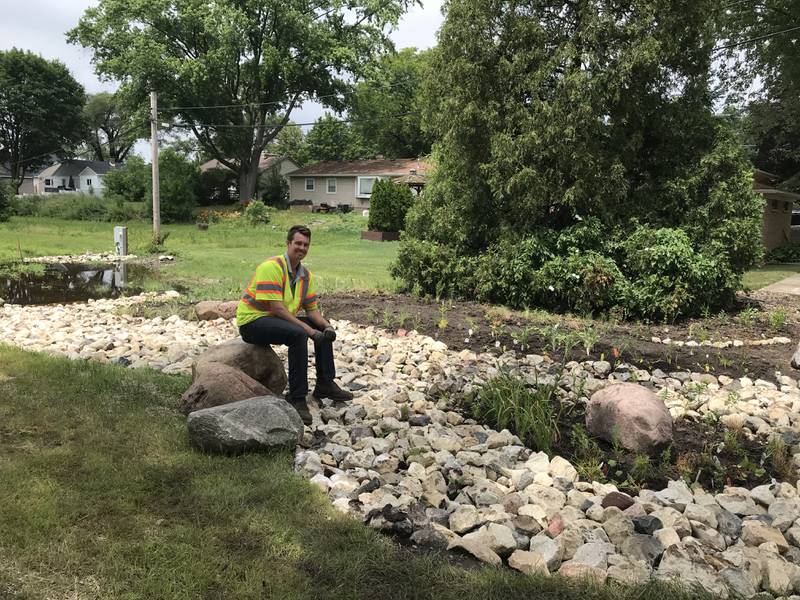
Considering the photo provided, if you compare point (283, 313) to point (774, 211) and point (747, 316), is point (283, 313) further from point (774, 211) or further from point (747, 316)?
point (774, 211)

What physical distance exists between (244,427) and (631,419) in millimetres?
2622

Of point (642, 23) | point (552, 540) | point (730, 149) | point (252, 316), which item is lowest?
point (552, 540)

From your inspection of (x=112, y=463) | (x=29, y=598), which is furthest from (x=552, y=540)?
(x=112, y=463)

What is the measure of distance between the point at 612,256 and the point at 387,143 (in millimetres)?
44078

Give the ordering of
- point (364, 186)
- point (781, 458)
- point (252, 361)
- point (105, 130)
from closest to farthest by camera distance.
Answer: point (781, 458) → point (252, 361) → point (364, 186) → point (105, 130)

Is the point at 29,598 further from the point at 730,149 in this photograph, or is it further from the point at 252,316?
the point at 730,149

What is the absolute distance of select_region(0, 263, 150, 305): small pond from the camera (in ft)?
39.2

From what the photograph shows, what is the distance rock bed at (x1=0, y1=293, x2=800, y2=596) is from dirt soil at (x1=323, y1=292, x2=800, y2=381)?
0.36 meters

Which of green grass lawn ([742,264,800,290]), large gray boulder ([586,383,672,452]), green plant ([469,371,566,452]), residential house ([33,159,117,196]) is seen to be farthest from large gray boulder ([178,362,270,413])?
residential house ([33,159,117,196])

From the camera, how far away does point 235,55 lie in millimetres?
37219

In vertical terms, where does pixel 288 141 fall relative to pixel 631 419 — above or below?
above

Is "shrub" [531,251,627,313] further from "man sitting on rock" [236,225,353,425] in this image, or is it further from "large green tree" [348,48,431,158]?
"large green tree" [348,48,431,158]

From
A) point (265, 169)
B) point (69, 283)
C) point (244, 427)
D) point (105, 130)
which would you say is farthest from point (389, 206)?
point (105, 130)

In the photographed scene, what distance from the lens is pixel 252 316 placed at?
5.07 meters
